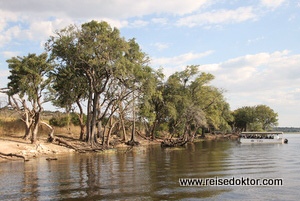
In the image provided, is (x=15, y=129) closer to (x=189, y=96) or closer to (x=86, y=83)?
(x=86, y=83)

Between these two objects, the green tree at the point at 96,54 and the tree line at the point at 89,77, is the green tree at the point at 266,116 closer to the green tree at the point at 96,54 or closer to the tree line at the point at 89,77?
the tree line at the point at 89,77

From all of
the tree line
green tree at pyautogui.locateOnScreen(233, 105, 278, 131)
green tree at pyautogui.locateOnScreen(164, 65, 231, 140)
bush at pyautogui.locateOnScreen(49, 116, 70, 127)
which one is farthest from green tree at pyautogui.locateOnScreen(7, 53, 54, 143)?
green tree at pyautogui.locateOnScreen(233, 105, 278, 131)

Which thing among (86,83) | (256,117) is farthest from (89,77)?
(256,117)

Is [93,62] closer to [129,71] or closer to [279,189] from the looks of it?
[129,71]

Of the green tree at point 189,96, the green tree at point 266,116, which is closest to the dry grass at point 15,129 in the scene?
the green tree at point 189,96

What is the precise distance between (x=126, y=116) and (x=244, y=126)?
259 feet

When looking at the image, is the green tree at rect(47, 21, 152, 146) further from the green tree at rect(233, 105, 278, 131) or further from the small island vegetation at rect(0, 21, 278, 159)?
the green tree at rect(233, 105, 278, 131)

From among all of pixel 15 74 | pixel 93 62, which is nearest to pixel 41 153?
pixel 15 74

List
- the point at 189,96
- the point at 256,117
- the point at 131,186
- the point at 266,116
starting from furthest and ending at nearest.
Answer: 1. the point at 266,116
2. the point at 256,117
3. the point at 189,96
4. the point at 131,186

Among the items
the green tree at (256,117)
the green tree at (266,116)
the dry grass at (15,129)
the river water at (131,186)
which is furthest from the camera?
the green tree at (266,116)

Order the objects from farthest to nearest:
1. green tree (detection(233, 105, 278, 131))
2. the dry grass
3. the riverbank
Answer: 1. green tree (detection(233, 105, 278, 131))
2. the dry grass
3. the riverbank

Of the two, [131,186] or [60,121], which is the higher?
[60,121]

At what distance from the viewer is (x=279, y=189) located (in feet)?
45.3

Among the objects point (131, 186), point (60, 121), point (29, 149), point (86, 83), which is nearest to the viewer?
point (131, 186)
